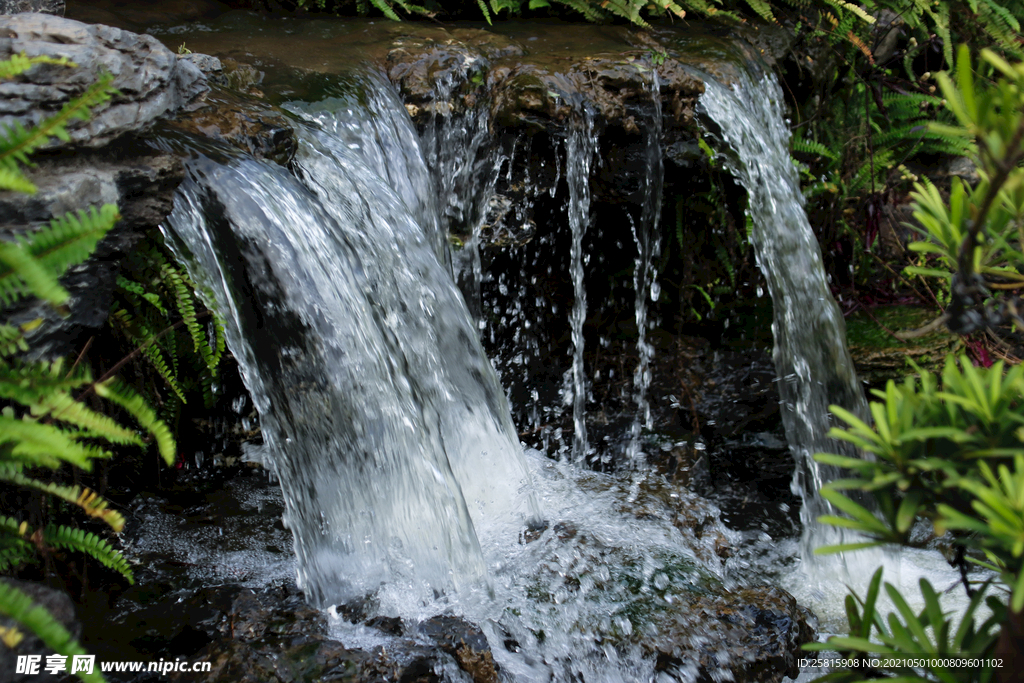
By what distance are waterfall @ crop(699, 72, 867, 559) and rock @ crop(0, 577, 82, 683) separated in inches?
138

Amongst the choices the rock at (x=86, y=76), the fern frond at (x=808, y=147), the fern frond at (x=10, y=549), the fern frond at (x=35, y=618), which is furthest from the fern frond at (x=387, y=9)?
the fern frond at (x=35, y=618)

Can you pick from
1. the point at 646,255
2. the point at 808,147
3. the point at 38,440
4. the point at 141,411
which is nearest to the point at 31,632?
the point at 38,440

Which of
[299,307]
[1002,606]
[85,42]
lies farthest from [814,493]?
[85,42]

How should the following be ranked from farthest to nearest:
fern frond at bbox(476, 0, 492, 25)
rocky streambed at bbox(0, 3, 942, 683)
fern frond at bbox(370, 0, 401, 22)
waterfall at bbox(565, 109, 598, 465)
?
fern frond at bbox(476, 0, 492, 25) → fern frond at bbox(370, 0, 401, 22) → waterfall at bbox(565, 109, 598, 465) → rocky streambed at bbox(0, 3, 942, 683)

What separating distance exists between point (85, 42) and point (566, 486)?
295cm

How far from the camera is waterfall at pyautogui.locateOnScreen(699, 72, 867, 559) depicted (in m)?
3.87

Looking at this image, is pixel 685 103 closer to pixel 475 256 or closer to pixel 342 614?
pixel 475 256

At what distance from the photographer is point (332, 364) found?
2684mm

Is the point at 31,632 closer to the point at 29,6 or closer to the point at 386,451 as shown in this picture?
the point at 386,451

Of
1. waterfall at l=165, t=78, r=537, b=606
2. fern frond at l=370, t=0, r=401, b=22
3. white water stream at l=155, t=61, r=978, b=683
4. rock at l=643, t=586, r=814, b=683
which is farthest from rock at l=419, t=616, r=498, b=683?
fern frond at l=370, t=0, r=401, b=22

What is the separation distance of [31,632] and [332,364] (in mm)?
1279

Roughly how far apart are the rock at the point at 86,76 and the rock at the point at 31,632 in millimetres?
1321

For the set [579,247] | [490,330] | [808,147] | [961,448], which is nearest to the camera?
[961,448]

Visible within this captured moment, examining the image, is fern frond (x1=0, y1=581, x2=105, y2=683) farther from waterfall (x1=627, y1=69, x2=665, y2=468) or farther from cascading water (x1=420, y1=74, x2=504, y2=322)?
waterfall (x1=627, y1=69, x2=665, y2=468)
